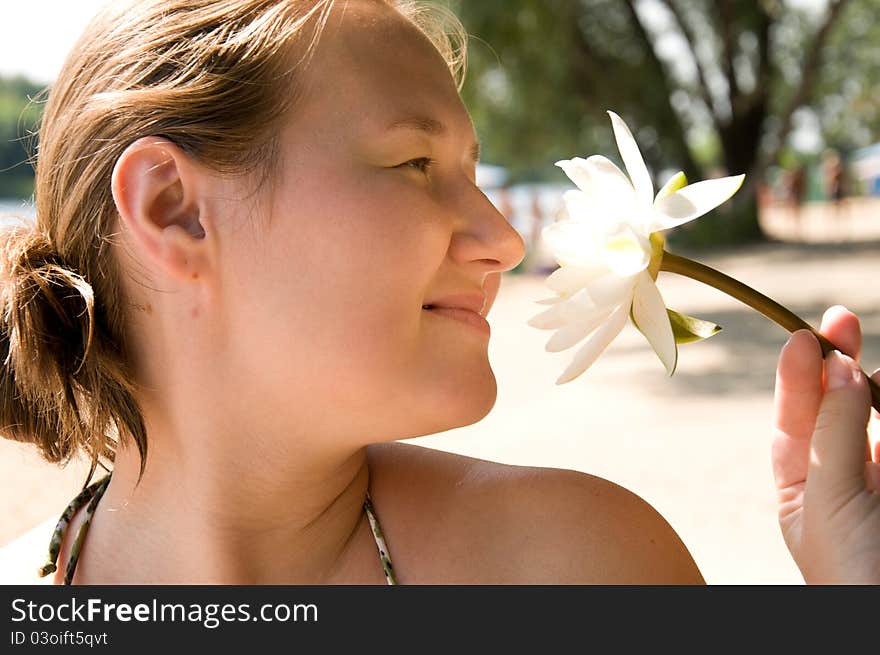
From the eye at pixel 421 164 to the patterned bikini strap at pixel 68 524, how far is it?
83cm

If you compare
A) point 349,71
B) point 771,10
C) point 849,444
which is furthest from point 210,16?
point 771,10

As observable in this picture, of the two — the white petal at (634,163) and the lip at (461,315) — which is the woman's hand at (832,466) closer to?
the white petal at (634,163)

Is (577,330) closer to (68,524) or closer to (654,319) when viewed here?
(654,319)

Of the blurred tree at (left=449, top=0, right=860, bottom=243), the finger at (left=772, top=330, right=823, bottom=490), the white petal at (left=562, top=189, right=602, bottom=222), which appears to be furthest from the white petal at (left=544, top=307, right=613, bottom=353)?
the blurred tree at (left=449, top=0, right=860, bottom=243)

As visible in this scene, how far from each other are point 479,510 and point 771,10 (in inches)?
763

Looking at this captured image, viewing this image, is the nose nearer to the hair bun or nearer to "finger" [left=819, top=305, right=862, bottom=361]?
"finger" [left=819, top=305, right=862, bottom=361]

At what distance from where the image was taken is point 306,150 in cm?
141

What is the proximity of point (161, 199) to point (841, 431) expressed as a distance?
3.23 feet

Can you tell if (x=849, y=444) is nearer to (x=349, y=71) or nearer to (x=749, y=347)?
(x=349, y=71)

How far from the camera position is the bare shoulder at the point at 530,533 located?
58.6 inches

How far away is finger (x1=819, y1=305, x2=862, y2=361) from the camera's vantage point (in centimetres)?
130

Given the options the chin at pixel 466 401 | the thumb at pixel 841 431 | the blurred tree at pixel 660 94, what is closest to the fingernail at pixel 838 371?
the thumb at pixel 841 431

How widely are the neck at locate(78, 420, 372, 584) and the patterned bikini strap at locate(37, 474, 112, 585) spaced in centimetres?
4
